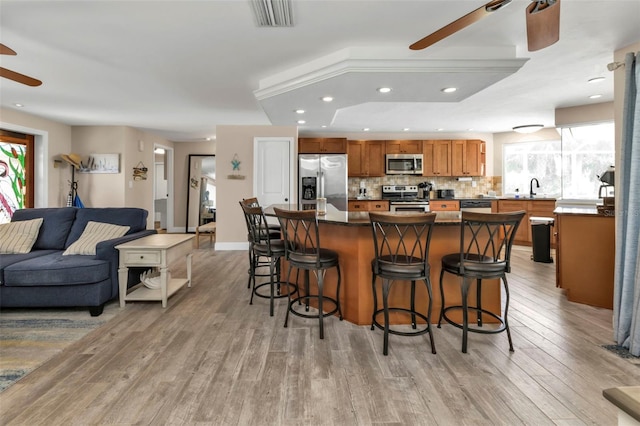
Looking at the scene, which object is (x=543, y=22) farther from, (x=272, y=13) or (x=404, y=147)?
(x=404, y=147)

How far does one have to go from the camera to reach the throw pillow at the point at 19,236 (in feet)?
11.2

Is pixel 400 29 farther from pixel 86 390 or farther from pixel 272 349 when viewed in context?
pixel 86 390

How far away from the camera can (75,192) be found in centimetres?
648

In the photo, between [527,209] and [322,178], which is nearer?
[322,178]

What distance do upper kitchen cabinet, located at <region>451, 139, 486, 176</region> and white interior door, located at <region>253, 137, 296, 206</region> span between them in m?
3.66

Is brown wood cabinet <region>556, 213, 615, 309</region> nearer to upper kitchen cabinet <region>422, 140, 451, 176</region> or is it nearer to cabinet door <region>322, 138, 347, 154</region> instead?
upper kitchen cabinet <region>422, 140, 451, 176</region>

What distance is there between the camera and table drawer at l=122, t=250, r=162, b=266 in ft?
10.2

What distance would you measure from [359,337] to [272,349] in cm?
68

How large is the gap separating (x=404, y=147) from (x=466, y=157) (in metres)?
1.39

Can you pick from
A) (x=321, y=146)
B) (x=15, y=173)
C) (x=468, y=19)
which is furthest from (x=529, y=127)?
(x=15, y=173)

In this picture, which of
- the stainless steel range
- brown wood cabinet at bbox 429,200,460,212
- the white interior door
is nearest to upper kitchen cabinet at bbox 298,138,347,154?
the white interior door

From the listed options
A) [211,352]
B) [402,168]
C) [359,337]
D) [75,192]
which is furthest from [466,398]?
[75,192]

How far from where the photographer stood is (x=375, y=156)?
7.25 meters

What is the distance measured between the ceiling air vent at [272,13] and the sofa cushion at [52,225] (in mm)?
3158
